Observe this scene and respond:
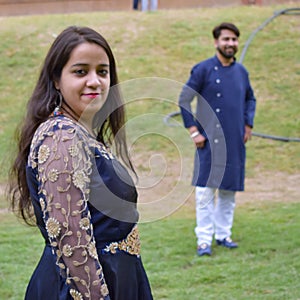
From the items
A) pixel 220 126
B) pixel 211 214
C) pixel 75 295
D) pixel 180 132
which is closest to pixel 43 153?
pixel 75 295

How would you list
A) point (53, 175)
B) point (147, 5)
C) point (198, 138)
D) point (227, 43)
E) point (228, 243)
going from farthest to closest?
point (147, 5), point (228, 243), point (227, 43), point (198, 138), point (53, 175)

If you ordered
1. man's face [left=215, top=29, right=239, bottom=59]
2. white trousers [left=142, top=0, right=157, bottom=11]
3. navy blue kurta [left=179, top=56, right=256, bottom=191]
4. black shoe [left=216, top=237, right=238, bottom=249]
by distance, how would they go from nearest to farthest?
navy blue kurta [left=179, top=56, right=256, bottom=191]
man's face [left=215, top=29, right=239, bottom=59]
black shoe [left=216, top=237, right=238, bottom=249]
white trousers [left=142, top=0, right=157, bottom=11]

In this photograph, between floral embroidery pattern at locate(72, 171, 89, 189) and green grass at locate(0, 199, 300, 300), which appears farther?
green grass at locate(0, 199, 300, 300)

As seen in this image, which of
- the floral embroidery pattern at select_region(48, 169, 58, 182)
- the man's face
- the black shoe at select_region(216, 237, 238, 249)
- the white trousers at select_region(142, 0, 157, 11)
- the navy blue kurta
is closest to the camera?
the floral embroidery pattern at select_region(48, 169, 58, 182)

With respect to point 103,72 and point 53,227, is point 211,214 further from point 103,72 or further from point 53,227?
point 53,227

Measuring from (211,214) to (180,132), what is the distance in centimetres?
310

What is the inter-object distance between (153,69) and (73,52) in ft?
32.7

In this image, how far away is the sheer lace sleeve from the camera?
2004 millimetres

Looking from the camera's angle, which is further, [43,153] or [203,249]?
[203,249]

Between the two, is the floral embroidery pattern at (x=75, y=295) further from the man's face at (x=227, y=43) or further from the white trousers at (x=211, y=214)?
the man's face at (x=227, y=43)

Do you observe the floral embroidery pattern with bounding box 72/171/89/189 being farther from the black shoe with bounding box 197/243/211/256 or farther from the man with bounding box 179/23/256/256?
the black shoe with bounding box 197/243/211/256

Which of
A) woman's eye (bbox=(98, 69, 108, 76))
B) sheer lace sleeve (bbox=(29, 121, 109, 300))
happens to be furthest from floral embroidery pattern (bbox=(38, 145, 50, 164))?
woman's eye (bbox=(98, 69, 108, 76))

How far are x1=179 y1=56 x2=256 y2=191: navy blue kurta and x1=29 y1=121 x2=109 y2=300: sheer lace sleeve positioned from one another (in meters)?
3.59

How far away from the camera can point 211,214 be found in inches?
231
